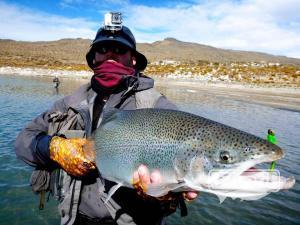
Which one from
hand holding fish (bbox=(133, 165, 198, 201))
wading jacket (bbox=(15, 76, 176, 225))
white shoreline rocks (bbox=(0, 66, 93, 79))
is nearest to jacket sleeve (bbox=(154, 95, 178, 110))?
wading jacket (bbox=(15, 76, 176, 225))

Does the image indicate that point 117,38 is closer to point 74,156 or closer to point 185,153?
point 74,156

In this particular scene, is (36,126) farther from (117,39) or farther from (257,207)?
(257,207)

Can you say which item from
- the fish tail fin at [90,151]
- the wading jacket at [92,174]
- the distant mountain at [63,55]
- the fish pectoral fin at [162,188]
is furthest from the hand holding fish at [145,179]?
the distant mountain at [63,55]

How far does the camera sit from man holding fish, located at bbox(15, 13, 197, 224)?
2.87 meters

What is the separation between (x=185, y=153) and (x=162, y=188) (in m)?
0.28

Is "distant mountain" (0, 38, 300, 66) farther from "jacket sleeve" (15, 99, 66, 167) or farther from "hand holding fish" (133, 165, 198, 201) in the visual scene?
"hand holding fish" (133, 165, 198, 201)

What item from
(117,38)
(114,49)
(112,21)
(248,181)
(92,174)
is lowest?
(92,174)

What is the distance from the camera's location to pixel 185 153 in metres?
2.26

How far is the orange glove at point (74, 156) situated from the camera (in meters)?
2.84

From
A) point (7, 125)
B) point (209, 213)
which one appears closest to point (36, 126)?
point (209, 213)

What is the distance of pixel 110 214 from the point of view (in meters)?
2.88

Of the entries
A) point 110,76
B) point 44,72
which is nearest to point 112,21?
point 110,76

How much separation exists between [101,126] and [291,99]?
28.7 meters

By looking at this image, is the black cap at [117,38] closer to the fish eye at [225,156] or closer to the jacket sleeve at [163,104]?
the jacket sleeve at [163,104]
